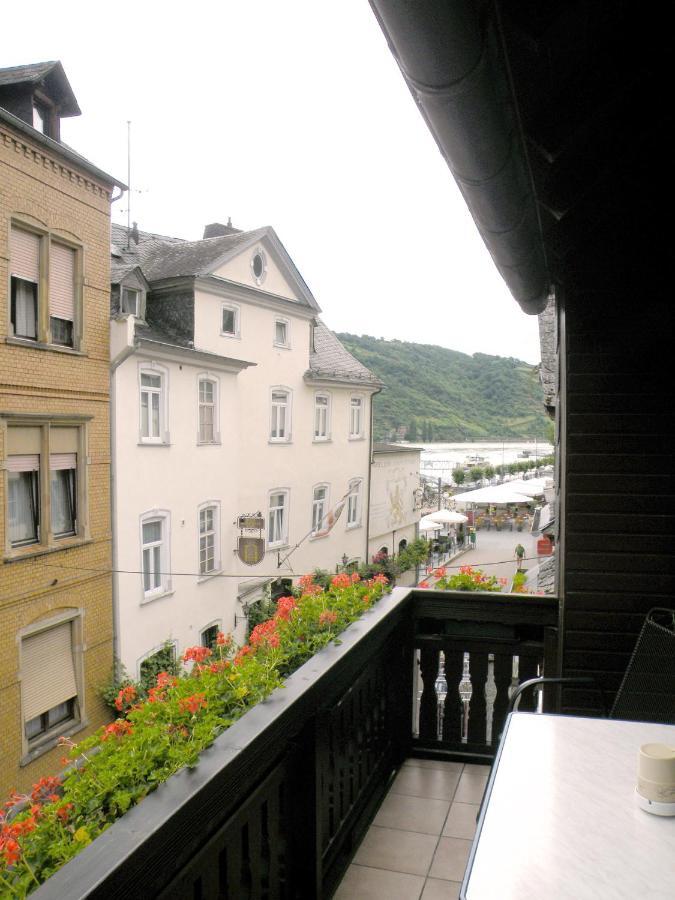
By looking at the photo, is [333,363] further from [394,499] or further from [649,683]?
[649,683]

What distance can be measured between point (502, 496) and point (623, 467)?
15.6 m

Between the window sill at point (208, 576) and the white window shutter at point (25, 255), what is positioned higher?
the white window shutter at point (25, 255)

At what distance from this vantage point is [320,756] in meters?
1.63

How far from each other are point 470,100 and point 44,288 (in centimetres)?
902

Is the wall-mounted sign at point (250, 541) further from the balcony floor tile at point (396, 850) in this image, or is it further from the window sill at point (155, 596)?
the balcony floor tile at point (396, 850)

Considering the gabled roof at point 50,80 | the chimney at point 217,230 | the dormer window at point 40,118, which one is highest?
the chimney at point 217,230

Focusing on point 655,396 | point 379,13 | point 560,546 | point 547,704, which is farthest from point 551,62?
point 547,704

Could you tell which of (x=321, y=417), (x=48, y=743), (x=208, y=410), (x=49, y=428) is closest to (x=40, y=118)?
(x=49, y=428)

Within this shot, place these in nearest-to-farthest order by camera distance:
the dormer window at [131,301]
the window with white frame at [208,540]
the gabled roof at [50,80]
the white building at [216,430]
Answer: the gabled roof at [50,80] → the white building at [216,430] → the dormer window at [131,301] → the window with white frame at [208,540]

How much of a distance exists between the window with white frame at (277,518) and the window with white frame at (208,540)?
179cm

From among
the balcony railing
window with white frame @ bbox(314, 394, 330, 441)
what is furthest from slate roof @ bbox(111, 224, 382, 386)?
the balcony railing

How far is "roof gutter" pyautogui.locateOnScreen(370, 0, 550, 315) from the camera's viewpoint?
2.25 feet

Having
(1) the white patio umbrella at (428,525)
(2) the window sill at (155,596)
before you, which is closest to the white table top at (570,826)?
(2) the window sill at (155,596)

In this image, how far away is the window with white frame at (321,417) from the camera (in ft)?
52.7
